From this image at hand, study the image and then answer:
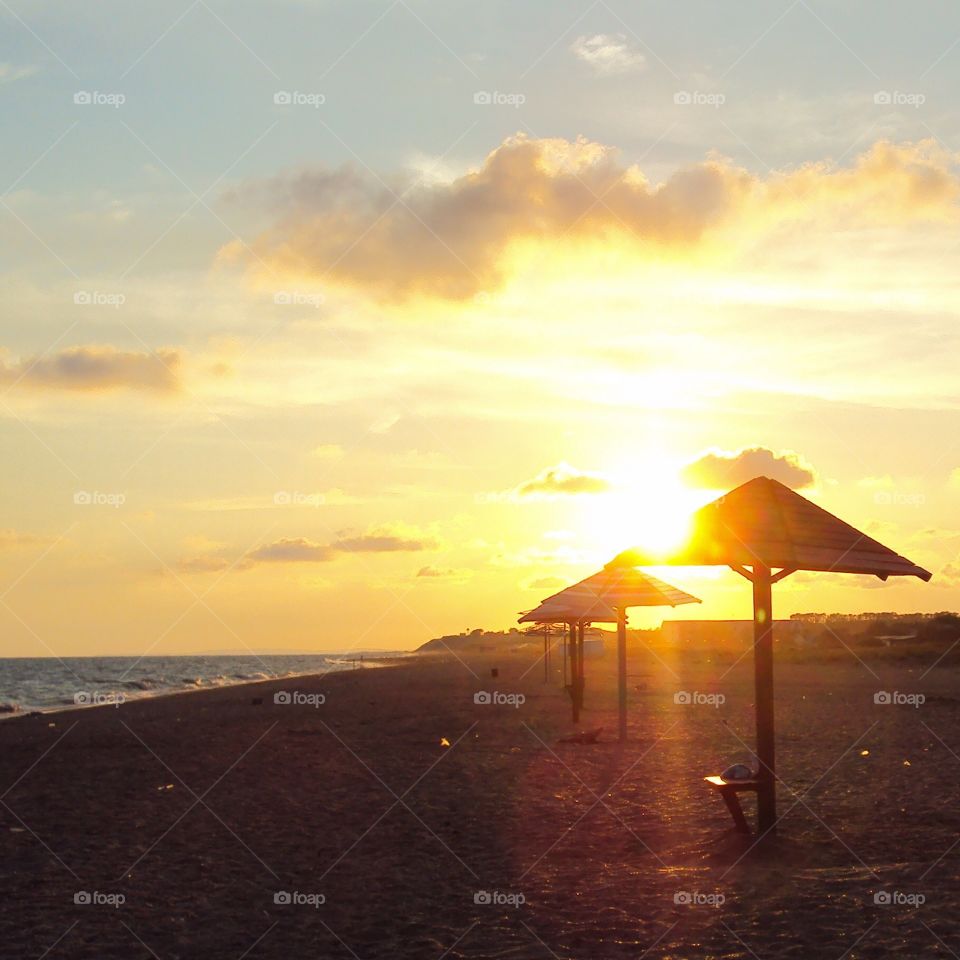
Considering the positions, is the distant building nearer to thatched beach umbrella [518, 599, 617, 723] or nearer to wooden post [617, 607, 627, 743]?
thatched beach umbrella [518, 599, 617, 723]

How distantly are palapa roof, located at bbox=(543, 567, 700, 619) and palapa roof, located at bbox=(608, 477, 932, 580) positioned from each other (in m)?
7.01

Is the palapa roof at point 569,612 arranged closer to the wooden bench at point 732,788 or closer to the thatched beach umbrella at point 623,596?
the thatched beach umbrella at point 623,596

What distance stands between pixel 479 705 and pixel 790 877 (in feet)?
69.9

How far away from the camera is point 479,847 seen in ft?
33.3

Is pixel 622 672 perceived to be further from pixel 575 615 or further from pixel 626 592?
pixel 575 615

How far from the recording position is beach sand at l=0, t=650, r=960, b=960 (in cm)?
712

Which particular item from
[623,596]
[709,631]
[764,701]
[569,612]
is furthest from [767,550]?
[709,631]

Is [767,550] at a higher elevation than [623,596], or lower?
higher

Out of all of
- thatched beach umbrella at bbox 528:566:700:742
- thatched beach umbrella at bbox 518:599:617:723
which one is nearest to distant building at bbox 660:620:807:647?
thatched beach umbrella at bbox 518:599:617:723

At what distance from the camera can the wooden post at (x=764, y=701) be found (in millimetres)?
9445

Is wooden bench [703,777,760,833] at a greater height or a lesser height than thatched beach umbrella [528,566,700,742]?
lesser

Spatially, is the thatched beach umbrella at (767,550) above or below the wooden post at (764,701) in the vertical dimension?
above

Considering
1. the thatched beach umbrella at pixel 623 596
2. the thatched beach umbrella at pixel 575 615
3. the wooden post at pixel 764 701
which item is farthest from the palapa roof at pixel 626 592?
the wooden post at pixel 764 701

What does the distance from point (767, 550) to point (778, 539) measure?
0.19m
